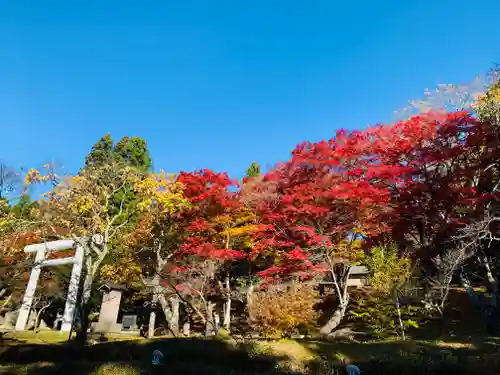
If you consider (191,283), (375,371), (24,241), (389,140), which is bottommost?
(375,371)

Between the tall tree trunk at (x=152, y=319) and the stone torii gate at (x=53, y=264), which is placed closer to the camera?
the stone torii gate at (x=53, y=264)

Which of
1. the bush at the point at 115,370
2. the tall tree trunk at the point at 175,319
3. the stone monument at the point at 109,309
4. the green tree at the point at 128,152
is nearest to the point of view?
the bush at the point at 115,370

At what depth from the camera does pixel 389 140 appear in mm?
17984

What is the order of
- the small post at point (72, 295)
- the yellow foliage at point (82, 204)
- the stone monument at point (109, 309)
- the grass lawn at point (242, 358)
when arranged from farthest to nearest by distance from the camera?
the stone monument at point (109, 309), the small post at point (72, 295), the yellow foliage at point (82, 204), the grass lawn at point (242, 358)

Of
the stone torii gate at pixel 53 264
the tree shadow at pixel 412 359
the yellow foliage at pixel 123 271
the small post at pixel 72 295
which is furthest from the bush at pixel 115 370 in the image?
the yellow foliage at pixel 123 271

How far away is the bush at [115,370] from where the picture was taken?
7734 mm

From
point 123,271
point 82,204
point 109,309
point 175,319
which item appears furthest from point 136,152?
point 82,204

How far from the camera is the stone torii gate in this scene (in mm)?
18641

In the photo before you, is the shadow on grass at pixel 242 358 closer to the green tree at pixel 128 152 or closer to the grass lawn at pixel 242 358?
the grass lawn at pixel 242 358

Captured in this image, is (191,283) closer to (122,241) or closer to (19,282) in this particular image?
(122,241)

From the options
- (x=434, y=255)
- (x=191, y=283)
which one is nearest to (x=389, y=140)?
(x=434, y=255)

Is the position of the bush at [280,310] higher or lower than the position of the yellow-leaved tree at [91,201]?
lower

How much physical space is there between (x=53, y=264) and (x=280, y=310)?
15.5 meters

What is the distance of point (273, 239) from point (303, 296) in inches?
144
